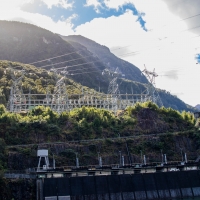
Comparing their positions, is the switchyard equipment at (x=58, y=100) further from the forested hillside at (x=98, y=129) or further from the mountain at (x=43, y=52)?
the mountain at (x=43, y=52)

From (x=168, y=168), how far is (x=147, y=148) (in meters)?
12.1

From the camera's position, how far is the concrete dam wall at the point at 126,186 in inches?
1467

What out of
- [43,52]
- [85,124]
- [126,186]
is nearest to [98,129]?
[85,124]

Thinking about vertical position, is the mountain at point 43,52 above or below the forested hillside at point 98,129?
above

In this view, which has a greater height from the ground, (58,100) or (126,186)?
(58,100)

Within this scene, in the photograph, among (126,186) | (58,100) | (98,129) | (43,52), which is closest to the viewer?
(126,186)

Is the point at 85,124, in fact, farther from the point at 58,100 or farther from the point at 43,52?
the point at 43,52

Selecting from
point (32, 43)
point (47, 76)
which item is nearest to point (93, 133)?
point (47, 76)

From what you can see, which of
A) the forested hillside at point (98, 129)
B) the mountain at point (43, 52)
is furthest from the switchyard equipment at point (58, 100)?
the mountain at point (43, 52)

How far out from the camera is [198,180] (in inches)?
1681

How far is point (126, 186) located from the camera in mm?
39906

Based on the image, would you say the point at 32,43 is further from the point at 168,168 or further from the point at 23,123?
the point at 168,168

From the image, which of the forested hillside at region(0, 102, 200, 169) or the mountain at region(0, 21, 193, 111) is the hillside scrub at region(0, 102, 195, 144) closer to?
the forested hillside at region(0, 102, 200, 169)

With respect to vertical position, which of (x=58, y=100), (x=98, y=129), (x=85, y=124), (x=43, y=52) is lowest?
(x=98, y=129)
